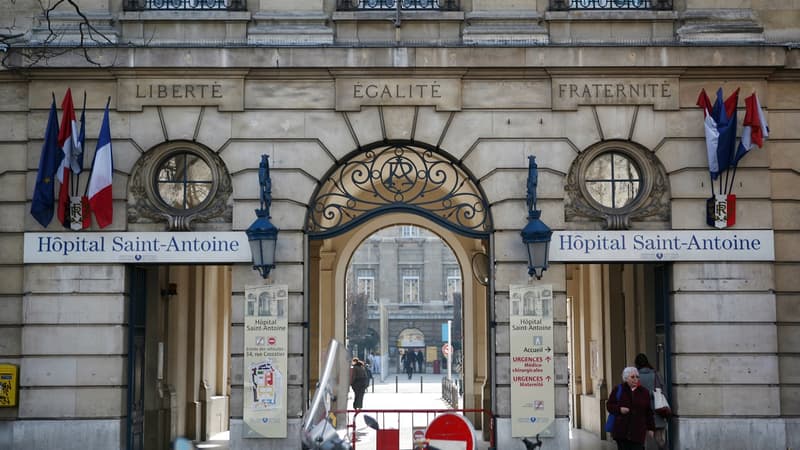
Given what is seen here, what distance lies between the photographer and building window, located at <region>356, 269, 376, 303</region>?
84.2 m

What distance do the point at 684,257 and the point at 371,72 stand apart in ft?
19.1

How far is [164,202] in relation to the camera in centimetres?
1855

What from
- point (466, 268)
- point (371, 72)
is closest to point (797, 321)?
point (371, 72)

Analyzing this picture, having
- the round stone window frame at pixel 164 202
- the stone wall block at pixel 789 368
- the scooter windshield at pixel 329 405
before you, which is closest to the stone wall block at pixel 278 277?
the round stone window frame at pixel 164 202

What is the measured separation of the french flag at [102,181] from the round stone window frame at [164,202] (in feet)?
1.55

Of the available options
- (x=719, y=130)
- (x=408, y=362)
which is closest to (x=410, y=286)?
(x=408, y=362)

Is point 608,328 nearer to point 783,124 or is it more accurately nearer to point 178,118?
point 783,124

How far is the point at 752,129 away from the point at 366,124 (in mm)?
6105

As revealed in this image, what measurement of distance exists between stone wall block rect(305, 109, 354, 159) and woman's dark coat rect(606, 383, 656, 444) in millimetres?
5979

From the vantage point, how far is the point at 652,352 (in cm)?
2120

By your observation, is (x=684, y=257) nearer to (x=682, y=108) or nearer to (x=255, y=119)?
(x=682, y=108)

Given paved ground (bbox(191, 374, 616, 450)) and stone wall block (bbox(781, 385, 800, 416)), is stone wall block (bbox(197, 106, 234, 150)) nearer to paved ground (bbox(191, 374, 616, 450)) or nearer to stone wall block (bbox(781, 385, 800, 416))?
paved ground (bbox(191, 374, 616, 450))

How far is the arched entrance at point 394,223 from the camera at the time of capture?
18672 mm

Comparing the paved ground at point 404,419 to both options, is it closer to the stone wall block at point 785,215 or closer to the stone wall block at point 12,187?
the stone wall block at point 785,215
